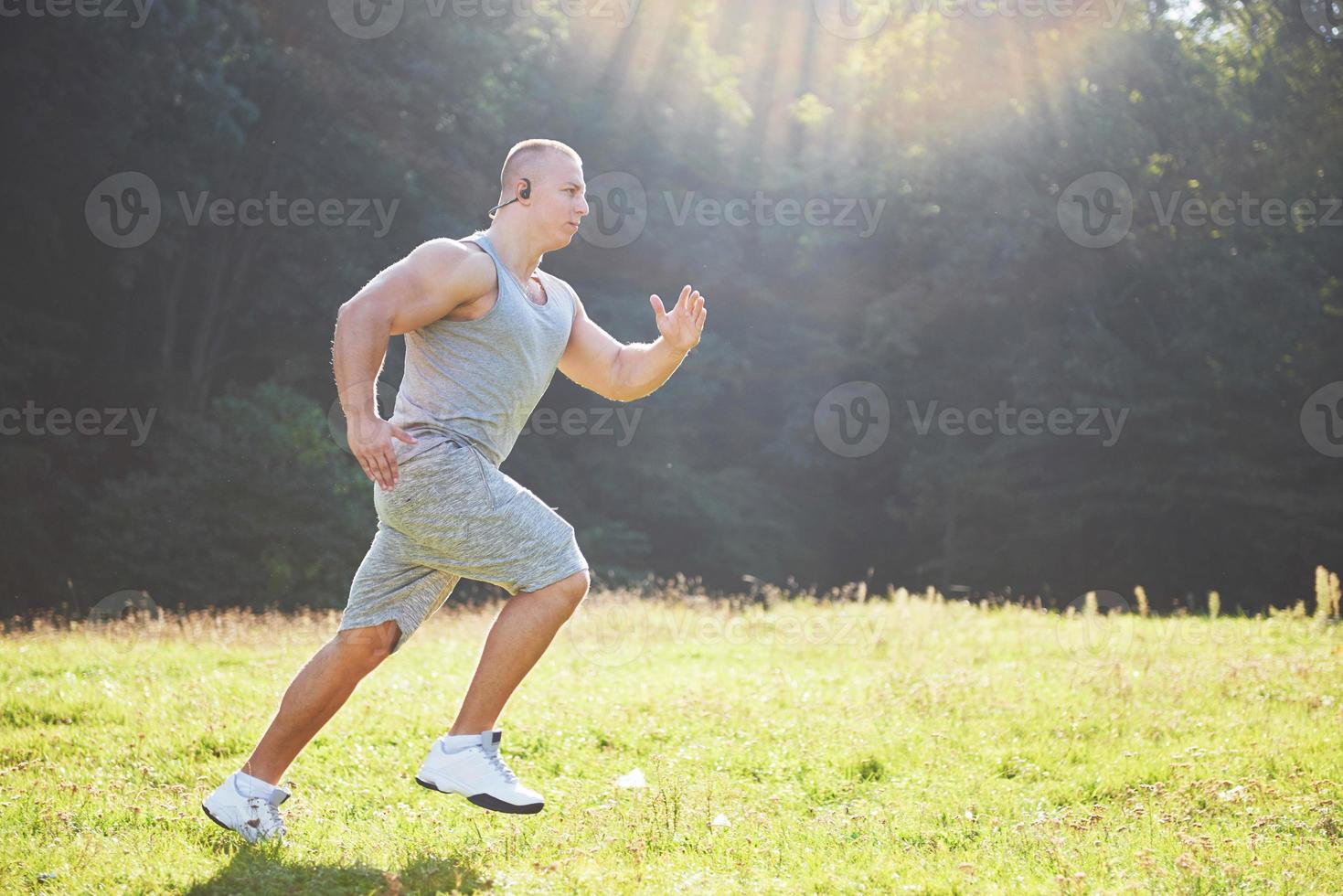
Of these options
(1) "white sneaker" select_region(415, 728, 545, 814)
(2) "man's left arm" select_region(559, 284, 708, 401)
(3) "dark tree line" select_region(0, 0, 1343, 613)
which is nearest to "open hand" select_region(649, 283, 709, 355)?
(2) "man's left arm" select_region(559, 284, 708, 401)

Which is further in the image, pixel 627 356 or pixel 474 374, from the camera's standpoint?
pixel 627 356

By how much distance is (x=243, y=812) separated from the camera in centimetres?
402

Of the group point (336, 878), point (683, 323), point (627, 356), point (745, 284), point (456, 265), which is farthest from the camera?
point (745, 284)

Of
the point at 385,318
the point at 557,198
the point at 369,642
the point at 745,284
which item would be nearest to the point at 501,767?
the point at 369,642

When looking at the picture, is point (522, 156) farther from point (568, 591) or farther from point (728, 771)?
point (728, 771)

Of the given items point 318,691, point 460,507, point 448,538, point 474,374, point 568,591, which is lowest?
point 318,691

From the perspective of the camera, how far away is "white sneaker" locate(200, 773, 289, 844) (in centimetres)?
401

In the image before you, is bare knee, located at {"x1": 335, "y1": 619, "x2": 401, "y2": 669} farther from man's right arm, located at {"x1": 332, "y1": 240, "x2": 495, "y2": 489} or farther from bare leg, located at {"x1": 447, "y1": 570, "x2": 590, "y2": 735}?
man's right arm, located at {"x1": 332, "y1": 240, "x2": 495, "y2": 489}

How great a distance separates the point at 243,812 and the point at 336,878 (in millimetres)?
529

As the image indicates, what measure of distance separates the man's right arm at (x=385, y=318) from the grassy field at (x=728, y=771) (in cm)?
130

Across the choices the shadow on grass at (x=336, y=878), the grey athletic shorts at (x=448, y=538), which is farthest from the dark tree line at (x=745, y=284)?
the shadow on grass at (x=336, y=878)

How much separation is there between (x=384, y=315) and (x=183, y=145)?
17722 mm

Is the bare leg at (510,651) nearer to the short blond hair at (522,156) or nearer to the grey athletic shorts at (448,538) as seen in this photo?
the grey athletic shorts at (448,538)

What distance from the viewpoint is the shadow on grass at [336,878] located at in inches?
140
